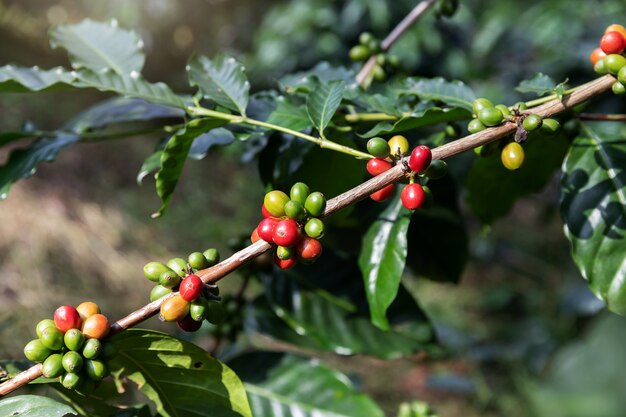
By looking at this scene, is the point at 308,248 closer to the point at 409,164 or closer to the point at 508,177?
the point at 409,164

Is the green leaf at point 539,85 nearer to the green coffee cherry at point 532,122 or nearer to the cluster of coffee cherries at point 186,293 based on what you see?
Result: the green coffee cherry at point 532,122

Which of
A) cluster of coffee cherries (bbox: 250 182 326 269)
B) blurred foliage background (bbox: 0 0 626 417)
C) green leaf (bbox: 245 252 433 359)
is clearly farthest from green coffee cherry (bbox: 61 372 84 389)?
blurred foliage background (bbox: 0 0 626 417)

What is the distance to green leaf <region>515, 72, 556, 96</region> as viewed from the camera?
77cm

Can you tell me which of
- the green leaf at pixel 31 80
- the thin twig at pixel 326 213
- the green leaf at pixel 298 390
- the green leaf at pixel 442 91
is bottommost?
the green leaf at pixel 298 390

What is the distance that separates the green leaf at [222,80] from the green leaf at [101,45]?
0.49 feet

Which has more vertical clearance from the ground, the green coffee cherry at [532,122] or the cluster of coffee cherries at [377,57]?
the cluster of coffee cherries at [377,57]

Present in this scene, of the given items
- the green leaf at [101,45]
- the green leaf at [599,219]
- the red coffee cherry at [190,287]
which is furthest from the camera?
the green leaf at [101,45]

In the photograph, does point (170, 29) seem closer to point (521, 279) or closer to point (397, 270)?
point (521, 279)

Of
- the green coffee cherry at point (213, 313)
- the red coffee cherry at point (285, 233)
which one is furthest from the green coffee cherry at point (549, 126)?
the green coffee cherry at point (213, 313)

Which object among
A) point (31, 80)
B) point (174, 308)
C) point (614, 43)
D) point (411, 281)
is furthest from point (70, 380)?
point (411, 281)

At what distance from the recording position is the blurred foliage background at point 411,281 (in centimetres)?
284

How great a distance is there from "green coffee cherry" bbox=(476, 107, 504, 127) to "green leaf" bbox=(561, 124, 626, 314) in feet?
0.72

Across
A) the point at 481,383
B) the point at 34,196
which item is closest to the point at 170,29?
the point at 34,196

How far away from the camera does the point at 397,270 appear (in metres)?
0.79
